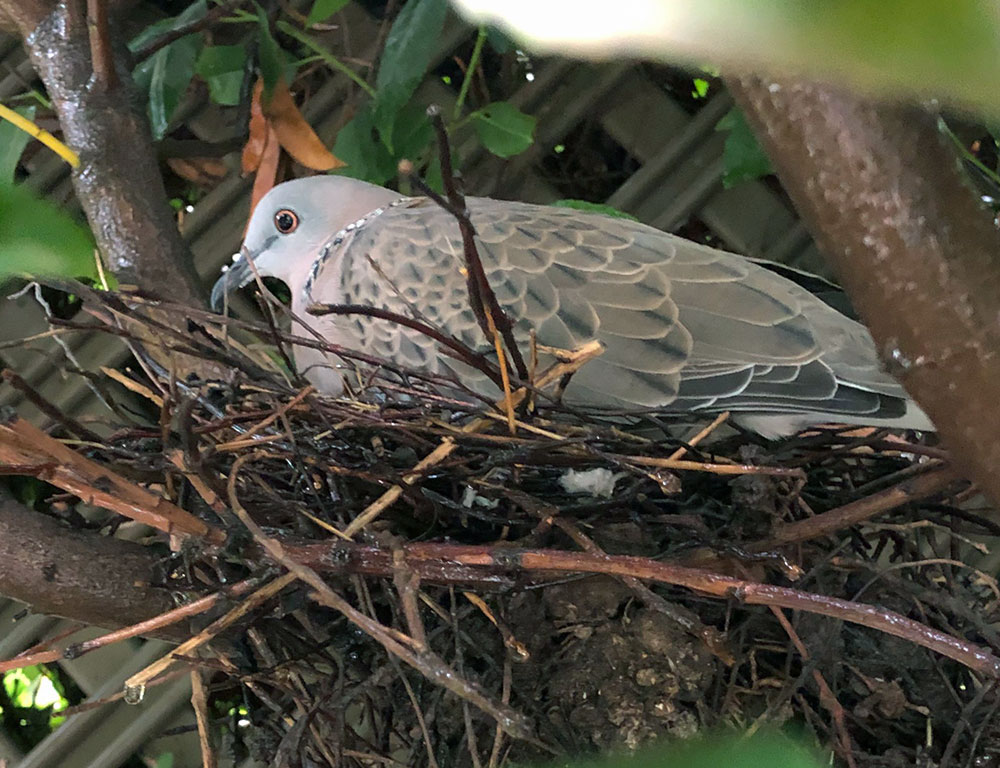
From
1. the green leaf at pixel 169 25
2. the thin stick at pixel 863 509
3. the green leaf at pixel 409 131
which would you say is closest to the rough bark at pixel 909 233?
the thin stick at pixel 863 509

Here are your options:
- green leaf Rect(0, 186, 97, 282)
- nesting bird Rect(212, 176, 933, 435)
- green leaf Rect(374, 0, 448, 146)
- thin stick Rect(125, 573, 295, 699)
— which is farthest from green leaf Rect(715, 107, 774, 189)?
green leaf Rect(0, 186, 97, 282)

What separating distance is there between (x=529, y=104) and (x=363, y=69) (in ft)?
0.77

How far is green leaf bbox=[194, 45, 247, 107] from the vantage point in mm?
1162

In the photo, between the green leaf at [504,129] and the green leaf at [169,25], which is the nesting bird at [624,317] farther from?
the green leaf at [169,25]

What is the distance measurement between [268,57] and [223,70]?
0.30ft

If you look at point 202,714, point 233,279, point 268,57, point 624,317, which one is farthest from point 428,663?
point 268,57

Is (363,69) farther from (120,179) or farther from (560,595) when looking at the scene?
(560,595)

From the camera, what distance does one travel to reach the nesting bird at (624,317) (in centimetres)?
71

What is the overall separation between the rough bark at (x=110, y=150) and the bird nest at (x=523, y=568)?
18cm

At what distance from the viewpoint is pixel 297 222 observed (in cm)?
103

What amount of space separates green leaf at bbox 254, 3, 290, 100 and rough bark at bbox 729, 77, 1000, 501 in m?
0.92

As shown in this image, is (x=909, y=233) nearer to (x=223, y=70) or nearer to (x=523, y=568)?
(x=523, y=568)

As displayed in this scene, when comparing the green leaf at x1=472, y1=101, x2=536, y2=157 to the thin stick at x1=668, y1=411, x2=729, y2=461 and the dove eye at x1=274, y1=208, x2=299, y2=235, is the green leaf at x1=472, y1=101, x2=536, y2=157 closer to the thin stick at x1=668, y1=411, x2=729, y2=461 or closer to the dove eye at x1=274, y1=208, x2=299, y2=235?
the dove eye at x1=274, y1=208, x2=299, y2=235

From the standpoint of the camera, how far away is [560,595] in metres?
0.67
